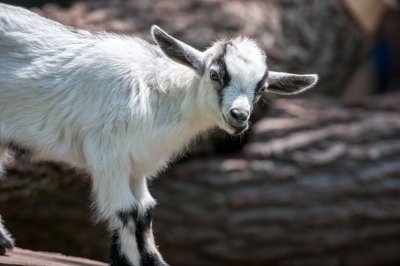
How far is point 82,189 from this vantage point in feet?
25.1

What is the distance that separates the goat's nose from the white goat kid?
7 centimetres

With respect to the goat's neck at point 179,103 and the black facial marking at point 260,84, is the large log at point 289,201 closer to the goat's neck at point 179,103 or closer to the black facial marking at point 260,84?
the goat's neck at point 179,103

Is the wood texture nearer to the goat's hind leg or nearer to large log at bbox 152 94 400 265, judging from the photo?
the goat's hind leg

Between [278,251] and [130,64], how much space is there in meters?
3.93

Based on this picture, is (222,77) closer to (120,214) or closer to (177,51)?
(177,51)

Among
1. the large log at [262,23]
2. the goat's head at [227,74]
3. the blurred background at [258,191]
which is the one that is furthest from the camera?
the blurred background at [258,191]

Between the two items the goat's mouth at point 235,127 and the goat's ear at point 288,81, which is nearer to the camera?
the goat's mouth at point 235,127

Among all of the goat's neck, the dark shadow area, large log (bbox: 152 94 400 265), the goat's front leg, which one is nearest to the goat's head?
the goat's neck

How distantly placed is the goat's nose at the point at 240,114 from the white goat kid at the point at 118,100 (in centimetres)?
7

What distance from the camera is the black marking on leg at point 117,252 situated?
14.0 ft

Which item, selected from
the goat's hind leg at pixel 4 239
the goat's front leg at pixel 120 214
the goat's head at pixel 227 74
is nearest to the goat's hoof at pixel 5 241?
the goat's hind leg at pixel 4 239

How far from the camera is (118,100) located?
171 inches

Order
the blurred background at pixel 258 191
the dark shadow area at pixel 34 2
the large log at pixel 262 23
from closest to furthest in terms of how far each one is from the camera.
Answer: the dark shadow area at pixel 34 2
the large log at pixel 262 23
the blurred background at pixel 258 191

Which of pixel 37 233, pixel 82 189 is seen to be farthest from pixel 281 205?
pixel 37 233
